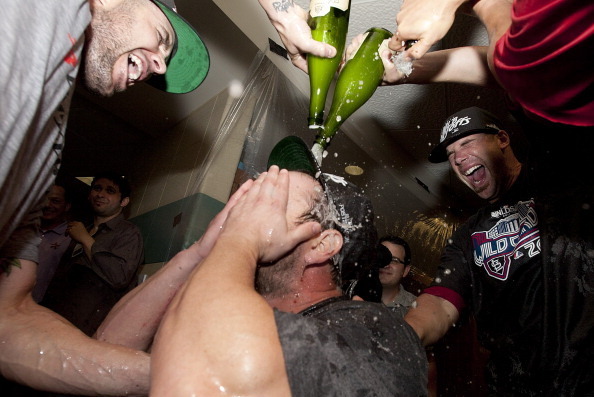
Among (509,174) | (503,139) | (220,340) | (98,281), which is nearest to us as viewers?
(220,340)

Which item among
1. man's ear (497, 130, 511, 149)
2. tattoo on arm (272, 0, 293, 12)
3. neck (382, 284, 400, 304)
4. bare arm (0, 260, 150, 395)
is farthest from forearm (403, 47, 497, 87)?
neck (382, 284, 400, 304)

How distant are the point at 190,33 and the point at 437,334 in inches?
82.5

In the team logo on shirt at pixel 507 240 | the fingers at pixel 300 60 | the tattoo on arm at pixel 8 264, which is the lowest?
the tattoo on arm at pixel 8 264

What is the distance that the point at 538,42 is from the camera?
2.52ft

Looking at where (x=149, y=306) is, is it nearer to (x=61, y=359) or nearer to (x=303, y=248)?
(x=61, y=359)

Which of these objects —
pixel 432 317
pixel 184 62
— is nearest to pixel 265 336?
pixel 432 317

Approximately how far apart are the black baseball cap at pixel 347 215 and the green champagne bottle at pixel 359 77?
0.26 metres

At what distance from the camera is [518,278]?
197 centimetres

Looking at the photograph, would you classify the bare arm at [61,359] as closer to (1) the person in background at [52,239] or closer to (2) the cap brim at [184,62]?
(2) the cap brim at [184,62]

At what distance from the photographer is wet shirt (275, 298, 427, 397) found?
0.82m

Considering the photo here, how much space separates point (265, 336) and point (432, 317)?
1544 mm

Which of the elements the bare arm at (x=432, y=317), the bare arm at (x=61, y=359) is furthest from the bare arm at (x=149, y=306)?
the bare arm at (x=432, y=317)

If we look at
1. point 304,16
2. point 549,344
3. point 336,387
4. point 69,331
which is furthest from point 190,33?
point 549,344

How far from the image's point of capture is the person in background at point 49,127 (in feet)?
2.98
